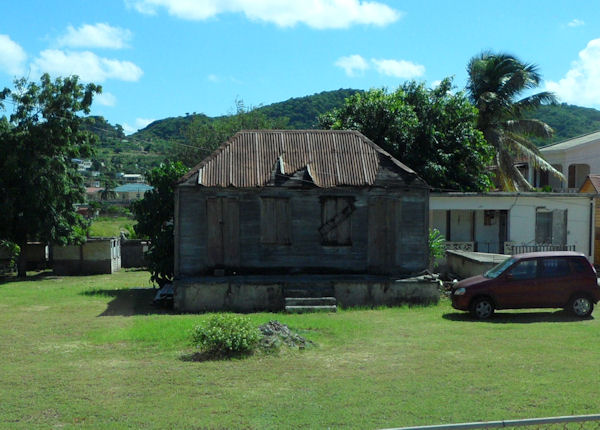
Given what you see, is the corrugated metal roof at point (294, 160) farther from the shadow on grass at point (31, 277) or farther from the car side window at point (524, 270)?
the shadow on grass at point (31, 277)

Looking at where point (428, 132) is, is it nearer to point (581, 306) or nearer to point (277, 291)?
point (277, 291)

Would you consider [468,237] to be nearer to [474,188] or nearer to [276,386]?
[474,188]

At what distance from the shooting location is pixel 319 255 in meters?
19.9

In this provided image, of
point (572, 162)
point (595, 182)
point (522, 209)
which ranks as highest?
point (572, 162)

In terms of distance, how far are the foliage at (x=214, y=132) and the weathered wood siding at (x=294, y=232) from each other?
33.3 meters

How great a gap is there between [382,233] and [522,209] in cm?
993

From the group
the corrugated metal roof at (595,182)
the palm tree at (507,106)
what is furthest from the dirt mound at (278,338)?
the palm tree at (507,106)

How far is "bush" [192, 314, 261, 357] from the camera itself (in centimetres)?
1127

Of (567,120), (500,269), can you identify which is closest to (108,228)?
(500,269)

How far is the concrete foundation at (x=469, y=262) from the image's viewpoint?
2084 centimetres

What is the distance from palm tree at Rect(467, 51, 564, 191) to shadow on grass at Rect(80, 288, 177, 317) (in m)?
21.5

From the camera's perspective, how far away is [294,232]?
1986 centimetres

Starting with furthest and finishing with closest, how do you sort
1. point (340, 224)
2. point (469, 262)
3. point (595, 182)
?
point (595, 182) < point (469, 262) < point (340, 224)

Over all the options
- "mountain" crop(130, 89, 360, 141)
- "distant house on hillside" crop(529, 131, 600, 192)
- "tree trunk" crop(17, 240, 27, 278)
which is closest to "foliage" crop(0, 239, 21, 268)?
"tree trunk" crop(17, 240, 27, 278)
